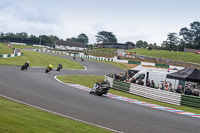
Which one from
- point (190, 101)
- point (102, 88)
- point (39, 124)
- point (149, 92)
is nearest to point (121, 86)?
point (149, 92)

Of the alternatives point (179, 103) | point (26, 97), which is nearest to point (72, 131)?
point (26, 97)

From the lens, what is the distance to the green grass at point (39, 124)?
7055 mm

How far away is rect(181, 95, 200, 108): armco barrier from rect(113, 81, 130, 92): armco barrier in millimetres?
5137

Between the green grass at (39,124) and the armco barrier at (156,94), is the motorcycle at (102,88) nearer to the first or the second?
the armco barrier at (156,94)

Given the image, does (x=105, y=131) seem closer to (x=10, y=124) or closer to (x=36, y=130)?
(x=36, y=130)

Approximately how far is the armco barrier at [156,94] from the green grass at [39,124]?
35.0 feet

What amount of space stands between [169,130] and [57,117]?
15.4 ft

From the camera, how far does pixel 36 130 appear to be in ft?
23.7

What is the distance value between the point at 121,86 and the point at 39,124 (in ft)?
47.6

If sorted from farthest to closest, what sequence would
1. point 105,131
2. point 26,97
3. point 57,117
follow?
1. point 26,97
2. point 57,117
3. point 105,131

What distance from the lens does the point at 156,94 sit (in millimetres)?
19188

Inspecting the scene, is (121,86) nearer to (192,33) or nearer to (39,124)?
(39,124)

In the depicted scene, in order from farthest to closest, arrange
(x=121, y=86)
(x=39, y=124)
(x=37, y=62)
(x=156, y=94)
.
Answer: (x=37, y=62) → (x=121, y=86) → (x=156, y=94) → (x=39, y=124)

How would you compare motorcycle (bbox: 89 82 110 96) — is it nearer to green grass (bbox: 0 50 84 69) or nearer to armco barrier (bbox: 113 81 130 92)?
armco barrier (bbox: 113 81 130 92)
